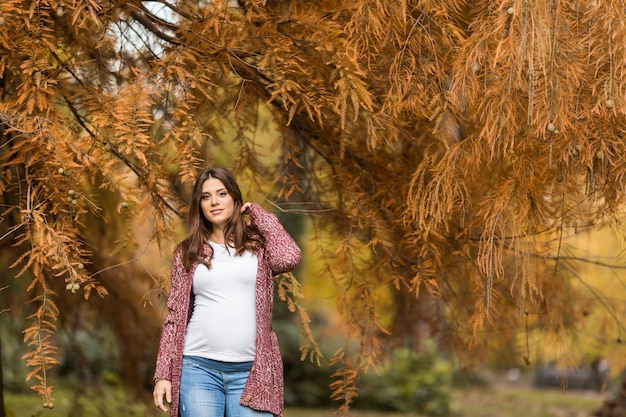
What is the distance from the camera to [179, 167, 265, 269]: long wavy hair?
126 inches

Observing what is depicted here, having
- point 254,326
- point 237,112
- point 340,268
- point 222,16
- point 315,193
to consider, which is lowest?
point 254,326

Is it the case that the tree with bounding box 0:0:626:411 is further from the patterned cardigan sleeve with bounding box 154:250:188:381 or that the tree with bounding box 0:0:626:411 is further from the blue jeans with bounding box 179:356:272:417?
the blue jeans with bounding box 179:356:272:417

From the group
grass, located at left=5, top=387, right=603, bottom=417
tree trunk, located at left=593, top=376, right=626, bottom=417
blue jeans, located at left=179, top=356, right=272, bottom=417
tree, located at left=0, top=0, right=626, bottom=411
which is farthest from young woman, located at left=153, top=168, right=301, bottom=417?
tree trunk, located at left=593, top=376, right=626, bottom=417

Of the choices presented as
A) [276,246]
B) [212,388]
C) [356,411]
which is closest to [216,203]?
[276,246]

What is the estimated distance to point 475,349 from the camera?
16.9 ft

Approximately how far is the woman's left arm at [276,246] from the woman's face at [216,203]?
0.13 meters

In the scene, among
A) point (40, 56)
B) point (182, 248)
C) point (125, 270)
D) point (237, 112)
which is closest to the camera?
point (182, 248)

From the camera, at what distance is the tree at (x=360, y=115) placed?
3.20 m

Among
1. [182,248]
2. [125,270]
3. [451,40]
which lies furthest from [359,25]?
[125,270]

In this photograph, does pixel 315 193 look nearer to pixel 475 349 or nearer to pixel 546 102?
pixel 475 349

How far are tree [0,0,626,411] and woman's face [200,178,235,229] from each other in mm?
207

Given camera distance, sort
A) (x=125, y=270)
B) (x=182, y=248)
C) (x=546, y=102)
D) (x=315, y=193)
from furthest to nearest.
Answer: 1. (x=125, y=270)
2. (x=315, y=193)
3. (x=182, y=248)
4. (x=546, y=102)

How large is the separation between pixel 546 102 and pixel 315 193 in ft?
6.44

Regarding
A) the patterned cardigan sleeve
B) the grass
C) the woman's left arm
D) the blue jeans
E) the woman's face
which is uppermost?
the woman's face
